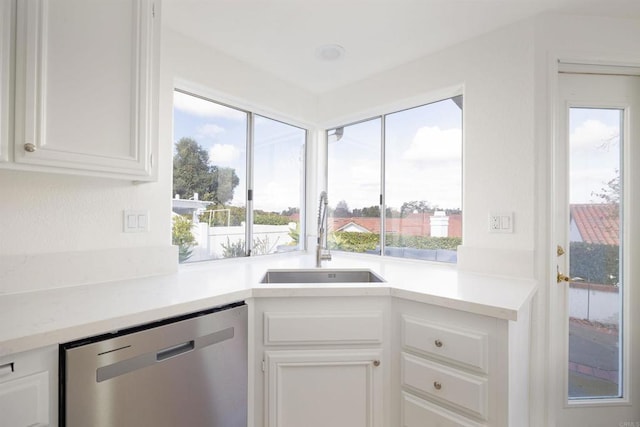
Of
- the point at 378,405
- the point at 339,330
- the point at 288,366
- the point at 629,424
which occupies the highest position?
the point at 339,330

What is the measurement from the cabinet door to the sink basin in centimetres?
57

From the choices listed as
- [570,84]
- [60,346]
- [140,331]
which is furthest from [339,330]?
[570,84]

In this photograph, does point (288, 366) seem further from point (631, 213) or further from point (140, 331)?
point (631, 213)

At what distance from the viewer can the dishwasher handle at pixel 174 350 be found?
1034mm

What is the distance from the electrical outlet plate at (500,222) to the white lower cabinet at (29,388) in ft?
6.30

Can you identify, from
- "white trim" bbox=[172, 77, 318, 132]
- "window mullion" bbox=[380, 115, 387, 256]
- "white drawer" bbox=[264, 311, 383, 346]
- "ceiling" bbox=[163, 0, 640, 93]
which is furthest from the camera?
"window mullion" bbox=[380, 115, 387, 256]

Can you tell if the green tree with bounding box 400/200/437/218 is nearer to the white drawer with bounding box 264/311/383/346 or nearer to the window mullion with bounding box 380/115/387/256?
the window mullion with bounding box 380/115/387/256

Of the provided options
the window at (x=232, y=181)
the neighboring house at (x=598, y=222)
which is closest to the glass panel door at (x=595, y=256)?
the neighboring house at (x=598, y=222)

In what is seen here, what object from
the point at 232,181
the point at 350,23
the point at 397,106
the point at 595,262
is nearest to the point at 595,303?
the point at 595,262

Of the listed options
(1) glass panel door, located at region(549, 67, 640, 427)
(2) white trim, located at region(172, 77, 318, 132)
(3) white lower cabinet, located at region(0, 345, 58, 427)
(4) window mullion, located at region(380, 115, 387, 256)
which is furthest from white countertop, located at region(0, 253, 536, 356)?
(2) white trim, located at region(172, 77, 318, 132)

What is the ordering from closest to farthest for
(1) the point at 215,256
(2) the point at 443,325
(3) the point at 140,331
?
(3) the point at 140,331, (2) the point at 443,325, (1) the point at 215,256

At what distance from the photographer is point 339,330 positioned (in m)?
1.35

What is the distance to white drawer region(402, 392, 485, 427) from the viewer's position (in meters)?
1.18

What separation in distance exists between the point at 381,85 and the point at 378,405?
2005 mm
